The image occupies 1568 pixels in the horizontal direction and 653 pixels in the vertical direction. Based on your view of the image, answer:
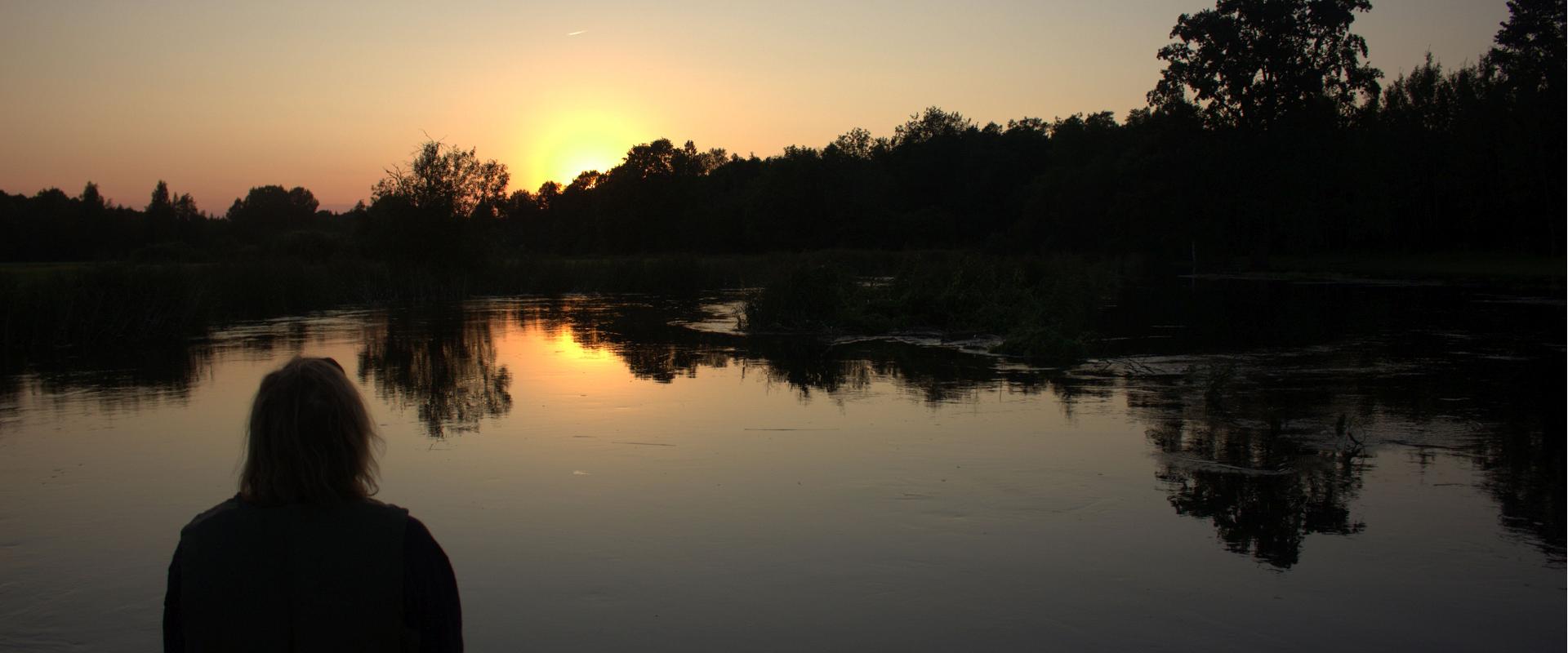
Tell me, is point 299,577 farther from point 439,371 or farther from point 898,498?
point 439,371

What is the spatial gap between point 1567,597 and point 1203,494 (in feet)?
7.96

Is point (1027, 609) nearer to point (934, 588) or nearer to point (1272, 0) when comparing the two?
point (934, 588)

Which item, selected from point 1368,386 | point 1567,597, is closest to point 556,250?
point 1368,386

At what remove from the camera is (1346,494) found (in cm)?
780

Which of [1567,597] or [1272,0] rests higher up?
[1272,0]

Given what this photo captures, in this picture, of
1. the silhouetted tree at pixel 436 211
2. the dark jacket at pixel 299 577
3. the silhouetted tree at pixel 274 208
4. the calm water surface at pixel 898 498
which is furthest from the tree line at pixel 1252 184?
the dark jacket at pixel 299 577

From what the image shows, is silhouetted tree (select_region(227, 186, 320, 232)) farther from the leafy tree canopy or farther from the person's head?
the person's head

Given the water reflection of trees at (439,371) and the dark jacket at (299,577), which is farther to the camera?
the water reflection of trees at (439,371)

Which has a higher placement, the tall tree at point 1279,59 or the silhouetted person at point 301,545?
the tall tree at point 1279,59

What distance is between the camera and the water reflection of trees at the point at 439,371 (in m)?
12.3

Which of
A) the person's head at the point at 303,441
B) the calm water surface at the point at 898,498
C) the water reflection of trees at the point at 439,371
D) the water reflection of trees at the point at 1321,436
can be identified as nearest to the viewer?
the person's head at the point at 303,441

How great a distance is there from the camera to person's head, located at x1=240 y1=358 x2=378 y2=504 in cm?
247

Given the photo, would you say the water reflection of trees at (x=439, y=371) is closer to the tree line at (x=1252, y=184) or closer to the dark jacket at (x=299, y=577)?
the dark jacket at (x=299, y=577)

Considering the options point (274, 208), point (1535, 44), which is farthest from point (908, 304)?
point (274, 208)
